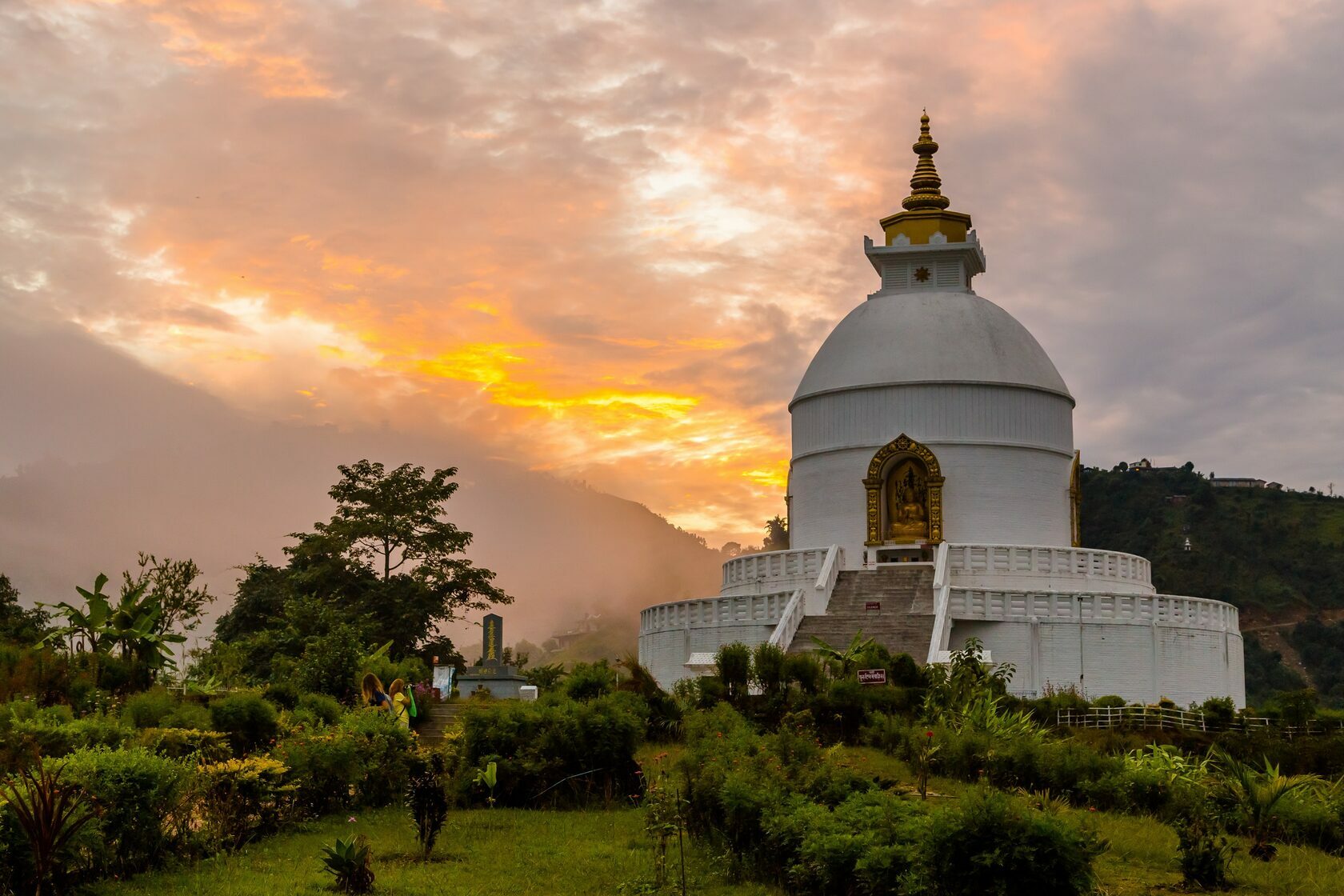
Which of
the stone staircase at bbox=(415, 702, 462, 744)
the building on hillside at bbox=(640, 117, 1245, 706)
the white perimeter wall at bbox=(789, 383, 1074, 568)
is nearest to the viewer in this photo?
the stone staircase at bbox=(415, 702, 462, 744)

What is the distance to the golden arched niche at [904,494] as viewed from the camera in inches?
1385

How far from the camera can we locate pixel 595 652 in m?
116

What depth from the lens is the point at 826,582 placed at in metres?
31.8

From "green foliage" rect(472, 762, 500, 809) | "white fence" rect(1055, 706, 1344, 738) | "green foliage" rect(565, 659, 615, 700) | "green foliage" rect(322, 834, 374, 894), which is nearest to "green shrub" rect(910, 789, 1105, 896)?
"green foliage" rect(322, 834, 374, 894)

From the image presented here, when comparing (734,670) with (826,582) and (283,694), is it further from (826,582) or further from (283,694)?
(826,582)

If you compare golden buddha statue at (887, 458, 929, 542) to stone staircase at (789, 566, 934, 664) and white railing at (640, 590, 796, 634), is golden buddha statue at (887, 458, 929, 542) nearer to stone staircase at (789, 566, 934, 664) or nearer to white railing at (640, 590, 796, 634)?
stone staircase at (789, 566, 934, 664)

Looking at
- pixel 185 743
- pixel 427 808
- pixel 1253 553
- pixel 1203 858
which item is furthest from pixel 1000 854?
pixel 1253 553

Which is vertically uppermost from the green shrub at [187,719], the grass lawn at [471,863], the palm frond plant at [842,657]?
the palm frond plant at [842,657]

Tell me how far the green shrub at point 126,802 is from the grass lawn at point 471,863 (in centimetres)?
22

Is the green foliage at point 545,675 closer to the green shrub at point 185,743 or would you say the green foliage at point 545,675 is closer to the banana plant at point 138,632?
the banana plant at point 138,632

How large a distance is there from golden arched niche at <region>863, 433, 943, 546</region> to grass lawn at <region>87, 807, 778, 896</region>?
2087 centimetres

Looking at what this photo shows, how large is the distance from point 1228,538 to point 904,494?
44103 millimetres

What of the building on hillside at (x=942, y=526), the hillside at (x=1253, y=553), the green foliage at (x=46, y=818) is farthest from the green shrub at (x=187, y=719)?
the hillside at (x=1253, y=553)

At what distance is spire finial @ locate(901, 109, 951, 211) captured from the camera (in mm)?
40344
